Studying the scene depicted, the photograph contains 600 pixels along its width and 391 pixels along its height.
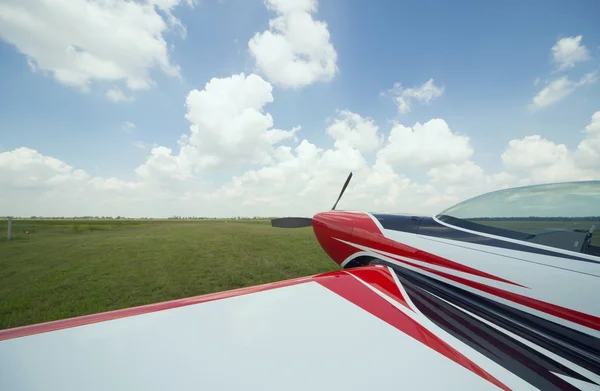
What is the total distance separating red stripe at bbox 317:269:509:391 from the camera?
109cm

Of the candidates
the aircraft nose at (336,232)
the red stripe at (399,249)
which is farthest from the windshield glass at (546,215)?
the aircraft nose at (336,232)

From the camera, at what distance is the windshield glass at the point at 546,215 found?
1.50 metres

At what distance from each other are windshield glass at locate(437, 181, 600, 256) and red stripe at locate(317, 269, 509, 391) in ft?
3.47

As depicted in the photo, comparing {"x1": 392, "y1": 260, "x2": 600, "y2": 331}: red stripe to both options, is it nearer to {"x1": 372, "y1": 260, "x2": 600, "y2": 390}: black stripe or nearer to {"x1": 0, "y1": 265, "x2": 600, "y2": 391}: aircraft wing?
{"x1": 372, "y1": 260, "x2": 600, "y2": 390}: black stripe

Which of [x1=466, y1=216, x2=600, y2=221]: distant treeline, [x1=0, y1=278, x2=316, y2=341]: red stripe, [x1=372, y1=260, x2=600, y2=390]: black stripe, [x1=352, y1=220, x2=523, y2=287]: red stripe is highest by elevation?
[x1=466, y1=216, x2=600, y2=221]: distant treeline

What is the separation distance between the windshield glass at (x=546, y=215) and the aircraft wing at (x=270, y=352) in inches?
29.9

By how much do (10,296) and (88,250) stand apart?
19.1 feet

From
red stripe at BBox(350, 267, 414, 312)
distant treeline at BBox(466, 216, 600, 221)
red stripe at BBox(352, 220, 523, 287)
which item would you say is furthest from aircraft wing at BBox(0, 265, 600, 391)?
distant treeline at BBox(466, 216, 600, 221)

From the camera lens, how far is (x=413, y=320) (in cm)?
145

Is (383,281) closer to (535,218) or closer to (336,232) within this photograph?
(535,218)

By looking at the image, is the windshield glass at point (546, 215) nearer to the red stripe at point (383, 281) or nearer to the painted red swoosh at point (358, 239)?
the painted red swoosh at point (358, 239)

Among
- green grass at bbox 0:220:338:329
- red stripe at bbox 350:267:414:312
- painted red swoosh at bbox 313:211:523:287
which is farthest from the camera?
green grass at bbox 0:220:338:329

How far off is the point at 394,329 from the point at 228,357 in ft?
3.05

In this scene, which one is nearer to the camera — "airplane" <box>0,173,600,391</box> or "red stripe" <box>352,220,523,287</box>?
"airplane" <box>0,173,600,391</box>
